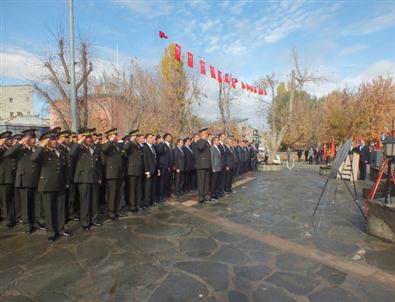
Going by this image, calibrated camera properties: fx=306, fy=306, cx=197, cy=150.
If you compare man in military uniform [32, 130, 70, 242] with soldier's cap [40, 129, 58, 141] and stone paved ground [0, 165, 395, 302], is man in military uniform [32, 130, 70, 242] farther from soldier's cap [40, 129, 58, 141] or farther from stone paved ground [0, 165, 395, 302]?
stone paved ground [0, 165, 395, 302]

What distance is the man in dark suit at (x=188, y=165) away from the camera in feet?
34.8

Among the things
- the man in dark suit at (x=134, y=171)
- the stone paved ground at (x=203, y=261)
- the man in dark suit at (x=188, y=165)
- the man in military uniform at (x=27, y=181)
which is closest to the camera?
the stone paved ground at (x=203, y=261)

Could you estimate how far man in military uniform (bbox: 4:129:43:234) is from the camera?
6238 mm

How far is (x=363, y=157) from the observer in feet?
51.2

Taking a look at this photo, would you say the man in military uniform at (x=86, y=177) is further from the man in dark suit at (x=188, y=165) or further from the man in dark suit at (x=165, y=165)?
the man in dark suit at (x=188, y=165)

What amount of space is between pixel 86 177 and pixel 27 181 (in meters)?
1.17

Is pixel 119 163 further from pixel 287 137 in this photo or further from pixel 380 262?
pixel 287 137

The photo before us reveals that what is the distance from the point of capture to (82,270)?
4391 mm

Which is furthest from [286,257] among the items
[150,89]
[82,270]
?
[150,89]

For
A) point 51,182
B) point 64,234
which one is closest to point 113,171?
point 51,182

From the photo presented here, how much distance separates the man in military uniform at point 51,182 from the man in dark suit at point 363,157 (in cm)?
1462

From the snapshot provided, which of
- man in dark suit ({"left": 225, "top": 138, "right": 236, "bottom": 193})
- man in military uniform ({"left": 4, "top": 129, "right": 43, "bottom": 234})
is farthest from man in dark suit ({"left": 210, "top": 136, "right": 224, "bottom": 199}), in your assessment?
man in military uniform ({"left": 4, "top": 129, "right": 43, "bottom": 234})

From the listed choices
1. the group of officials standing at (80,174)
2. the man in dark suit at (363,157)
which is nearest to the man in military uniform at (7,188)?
the group of officials standing at (80,174)

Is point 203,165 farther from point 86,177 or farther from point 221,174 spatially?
point 86,177
